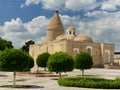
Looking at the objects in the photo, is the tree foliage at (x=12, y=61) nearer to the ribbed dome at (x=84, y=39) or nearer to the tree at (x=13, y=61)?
the tree at (x=13, y=61)

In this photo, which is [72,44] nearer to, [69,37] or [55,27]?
[69,37]

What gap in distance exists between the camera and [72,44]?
67125 mm

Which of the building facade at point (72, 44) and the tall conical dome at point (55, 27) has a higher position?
the tall conical dome at point (55, 27)

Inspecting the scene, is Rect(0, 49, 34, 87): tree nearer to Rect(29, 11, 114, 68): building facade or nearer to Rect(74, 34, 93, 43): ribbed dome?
Rect(29, 11, 114, 68): building facade

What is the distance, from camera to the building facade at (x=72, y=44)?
67.3 meters

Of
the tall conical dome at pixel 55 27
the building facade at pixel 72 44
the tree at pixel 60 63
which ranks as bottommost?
the tree at pixel 60 63

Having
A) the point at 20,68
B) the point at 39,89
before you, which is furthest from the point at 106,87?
the point at 20,68

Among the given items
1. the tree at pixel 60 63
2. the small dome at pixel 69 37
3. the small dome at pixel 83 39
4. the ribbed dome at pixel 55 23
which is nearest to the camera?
the tree at pixel 60 63

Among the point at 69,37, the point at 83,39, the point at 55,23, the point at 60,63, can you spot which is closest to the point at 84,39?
the point at 83,39

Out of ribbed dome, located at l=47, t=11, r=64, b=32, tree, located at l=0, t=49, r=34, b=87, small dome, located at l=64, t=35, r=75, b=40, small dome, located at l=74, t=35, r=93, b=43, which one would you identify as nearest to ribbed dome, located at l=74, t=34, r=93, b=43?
small dome, located at l=74, t=35, r=93, b=43

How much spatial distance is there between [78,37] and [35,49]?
14924 millimetres

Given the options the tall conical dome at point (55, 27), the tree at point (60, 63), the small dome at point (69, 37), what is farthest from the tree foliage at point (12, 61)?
the tall conical dome at point (55, 27)

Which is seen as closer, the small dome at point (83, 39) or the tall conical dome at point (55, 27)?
the small dome at point (83, 39)

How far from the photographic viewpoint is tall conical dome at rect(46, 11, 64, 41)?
75000 mm
